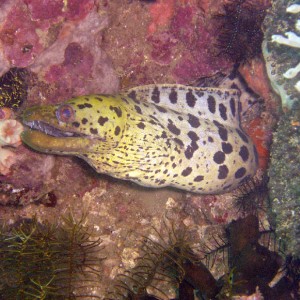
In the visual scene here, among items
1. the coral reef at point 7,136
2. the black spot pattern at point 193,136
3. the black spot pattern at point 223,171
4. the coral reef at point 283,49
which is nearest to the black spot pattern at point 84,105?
the coral reef at point 7,136

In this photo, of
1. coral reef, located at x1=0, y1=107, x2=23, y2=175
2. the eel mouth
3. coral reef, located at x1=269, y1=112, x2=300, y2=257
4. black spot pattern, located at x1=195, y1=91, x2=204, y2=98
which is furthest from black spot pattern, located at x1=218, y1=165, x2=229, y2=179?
coral reef, located at x1=0, y1=107, x2=23, y2=175

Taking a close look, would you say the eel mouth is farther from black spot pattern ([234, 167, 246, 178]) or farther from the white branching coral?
the white branching coral

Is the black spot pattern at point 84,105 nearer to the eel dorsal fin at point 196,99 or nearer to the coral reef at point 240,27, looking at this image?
the eel dorsal fin at point 196,99

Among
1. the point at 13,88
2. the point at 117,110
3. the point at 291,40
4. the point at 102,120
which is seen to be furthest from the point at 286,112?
the point at 13,88

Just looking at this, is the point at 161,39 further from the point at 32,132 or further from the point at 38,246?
the point at 38,246

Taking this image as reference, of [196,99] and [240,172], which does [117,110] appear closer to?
[196,99]

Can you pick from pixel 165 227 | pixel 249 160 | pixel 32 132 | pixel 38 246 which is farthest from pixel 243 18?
pixel 38 246
